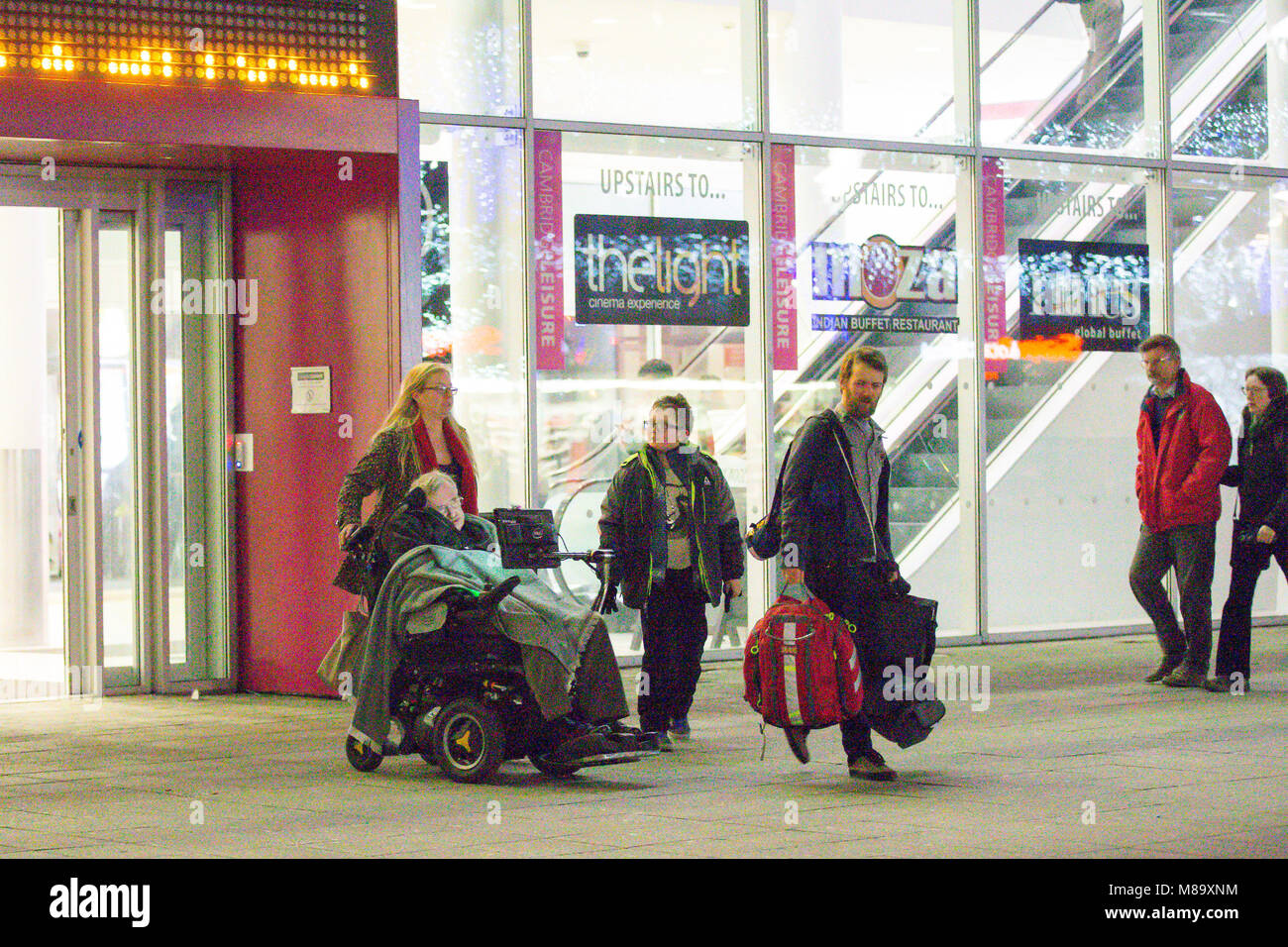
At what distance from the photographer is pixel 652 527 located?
27.8ft

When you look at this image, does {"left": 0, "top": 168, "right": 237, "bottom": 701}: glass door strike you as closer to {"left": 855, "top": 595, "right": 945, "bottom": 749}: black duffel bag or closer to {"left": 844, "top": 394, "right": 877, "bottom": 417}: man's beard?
{"left": 844, "top": 394, "right": 877, "bottom": 417}: man's beard

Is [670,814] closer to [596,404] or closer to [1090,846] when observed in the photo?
[1090,846]

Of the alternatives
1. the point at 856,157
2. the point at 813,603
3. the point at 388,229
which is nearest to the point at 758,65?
the point at 856,157

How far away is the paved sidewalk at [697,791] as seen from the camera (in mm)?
5953

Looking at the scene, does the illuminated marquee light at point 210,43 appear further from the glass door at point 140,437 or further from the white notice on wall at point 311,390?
the white notice on wall at point 311,390

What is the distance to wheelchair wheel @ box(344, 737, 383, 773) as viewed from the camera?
7613 millimetres

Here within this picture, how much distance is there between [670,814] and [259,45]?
15.8ft

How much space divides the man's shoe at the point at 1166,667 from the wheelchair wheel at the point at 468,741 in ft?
16.1

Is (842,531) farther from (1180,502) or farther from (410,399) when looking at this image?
(1180,502)

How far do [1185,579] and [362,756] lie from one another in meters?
4.97

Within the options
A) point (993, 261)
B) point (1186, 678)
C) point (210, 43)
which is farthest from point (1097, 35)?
point (210, 43)

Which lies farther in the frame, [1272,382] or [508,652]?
[1272,382]

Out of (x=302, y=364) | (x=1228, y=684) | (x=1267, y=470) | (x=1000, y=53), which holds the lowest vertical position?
(x=1228, y=684)

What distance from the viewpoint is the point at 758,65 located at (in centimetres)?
1247
